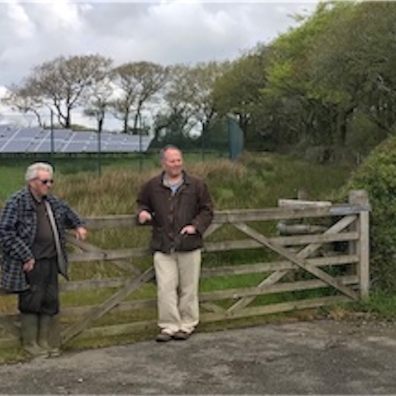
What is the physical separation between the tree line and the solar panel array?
1.04 metres

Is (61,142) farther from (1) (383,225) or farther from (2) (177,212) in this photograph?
(2) (177,212)

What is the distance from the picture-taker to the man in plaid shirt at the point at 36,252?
6141 mm

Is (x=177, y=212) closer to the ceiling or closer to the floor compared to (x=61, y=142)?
closer to the floor

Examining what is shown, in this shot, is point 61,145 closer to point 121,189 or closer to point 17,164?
point 17,164

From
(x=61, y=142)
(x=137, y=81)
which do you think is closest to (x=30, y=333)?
(x=61, y=142)

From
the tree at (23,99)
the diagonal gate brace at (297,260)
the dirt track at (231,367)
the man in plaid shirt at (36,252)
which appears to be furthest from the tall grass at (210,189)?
the tree at (23,99)

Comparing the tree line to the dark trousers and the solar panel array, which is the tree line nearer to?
the solar panel array

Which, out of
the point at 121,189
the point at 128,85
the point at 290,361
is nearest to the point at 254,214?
the point at 290,361

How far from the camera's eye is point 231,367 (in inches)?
240

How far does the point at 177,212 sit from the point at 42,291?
4.75 ft

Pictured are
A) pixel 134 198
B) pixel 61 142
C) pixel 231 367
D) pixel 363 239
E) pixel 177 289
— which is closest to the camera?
pixel 231 367

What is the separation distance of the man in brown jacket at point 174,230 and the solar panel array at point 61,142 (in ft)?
61.1

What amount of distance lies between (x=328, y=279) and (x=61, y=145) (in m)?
22.5

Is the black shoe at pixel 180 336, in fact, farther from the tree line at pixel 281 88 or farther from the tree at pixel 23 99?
the tree at pixel 23 99
